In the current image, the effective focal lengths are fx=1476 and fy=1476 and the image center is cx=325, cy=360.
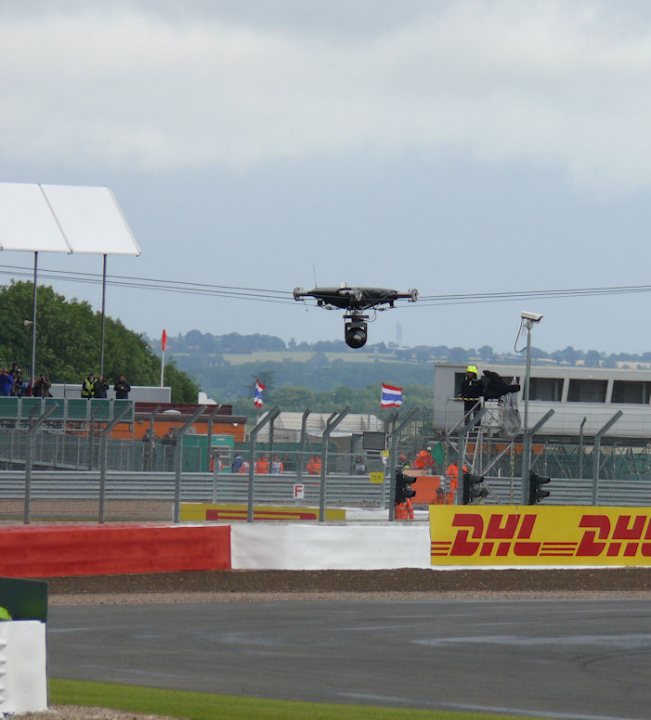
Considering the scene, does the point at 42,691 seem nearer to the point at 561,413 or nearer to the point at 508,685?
the point at 508,685

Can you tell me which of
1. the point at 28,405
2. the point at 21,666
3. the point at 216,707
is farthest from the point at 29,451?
the point at 21,666

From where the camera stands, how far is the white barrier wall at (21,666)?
387 inches

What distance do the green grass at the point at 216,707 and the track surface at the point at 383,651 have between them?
410 mm

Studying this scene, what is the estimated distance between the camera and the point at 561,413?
7281cm

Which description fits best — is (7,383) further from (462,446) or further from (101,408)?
(462,446)

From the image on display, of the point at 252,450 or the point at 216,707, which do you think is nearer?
the point at 216,707

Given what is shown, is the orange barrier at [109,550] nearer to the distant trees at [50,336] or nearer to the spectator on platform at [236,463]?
the spectator on platform at [236,463]

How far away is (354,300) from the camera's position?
84.2ft

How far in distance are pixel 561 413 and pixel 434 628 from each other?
57768 mm

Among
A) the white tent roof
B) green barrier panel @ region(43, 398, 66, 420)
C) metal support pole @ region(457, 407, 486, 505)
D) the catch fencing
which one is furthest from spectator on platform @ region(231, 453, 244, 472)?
the white tent roof

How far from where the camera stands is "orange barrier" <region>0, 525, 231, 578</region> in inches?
778

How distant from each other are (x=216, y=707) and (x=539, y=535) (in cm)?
1326

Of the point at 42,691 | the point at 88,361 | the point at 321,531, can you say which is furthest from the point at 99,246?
the point at 88,361

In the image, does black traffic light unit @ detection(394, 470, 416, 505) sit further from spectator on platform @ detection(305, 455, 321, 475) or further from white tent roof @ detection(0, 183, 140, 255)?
white tent roof @ detection(0, 183, 140, 255)
